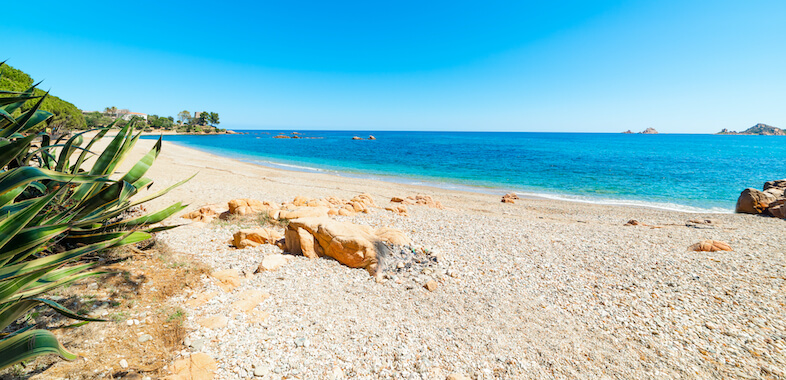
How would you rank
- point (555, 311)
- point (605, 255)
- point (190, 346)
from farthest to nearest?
point (605, 255)
point (555, 311)
point (190, 346)

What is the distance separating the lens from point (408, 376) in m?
3.58

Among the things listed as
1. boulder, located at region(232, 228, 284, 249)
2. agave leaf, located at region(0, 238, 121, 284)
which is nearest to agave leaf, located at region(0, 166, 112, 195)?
agave leaf, located at region(0, 238, 121, 284)

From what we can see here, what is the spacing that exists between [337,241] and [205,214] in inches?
213

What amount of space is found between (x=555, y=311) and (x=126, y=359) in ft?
19.9

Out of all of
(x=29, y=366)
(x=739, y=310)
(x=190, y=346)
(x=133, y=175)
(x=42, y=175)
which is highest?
(x=42, y=175)

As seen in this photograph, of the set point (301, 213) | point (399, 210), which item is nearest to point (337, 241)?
point (301, 213)

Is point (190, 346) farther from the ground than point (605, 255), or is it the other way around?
point (190, 346)

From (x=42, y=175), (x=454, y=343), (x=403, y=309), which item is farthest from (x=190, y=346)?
(x=454, y=343)

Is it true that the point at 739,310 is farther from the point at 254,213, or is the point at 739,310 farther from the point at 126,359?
the point at 254,213

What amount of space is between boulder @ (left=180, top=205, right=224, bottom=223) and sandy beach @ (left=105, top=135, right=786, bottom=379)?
0.44 m

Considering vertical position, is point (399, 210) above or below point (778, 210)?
above

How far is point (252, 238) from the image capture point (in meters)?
6.91

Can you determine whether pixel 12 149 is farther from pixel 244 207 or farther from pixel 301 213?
pixel 244 207

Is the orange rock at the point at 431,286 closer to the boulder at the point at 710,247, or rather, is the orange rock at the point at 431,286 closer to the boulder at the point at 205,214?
the boulder at the point at 205,214
